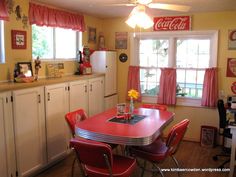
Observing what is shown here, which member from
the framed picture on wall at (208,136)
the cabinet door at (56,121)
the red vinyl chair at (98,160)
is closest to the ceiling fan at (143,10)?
the red vinyl chair at (98,160)

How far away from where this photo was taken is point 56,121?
12.3 ft

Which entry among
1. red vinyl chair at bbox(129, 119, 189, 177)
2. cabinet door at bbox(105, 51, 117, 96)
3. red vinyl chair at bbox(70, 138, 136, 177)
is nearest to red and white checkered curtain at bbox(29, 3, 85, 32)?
cabinet door at bbox(105, 51, 117, 96)

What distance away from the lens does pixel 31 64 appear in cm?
373

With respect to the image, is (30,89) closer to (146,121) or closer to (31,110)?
(31,110)

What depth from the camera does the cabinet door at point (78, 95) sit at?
405cm

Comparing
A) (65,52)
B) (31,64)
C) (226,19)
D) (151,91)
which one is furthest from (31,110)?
(226,19)

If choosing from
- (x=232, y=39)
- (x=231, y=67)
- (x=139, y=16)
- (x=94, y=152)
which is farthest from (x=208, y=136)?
(x=94, y=152)

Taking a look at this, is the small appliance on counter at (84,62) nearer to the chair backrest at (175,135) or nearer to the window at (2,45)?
the window at (2,45)

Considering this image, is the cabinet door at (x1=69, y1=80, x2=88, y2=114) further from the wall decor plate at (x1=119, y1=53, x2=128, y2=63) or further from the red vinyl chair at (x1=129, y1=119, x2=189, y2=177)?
the red vinyl chair at (x1=129, y1=119, x2=189, y2=177)

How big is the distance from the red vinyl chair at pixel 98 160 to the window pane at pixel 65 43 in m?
2.33

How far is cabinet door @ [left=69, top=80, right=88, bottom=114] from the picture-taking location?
4.05 metres

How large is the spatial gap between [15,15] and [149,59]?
105 inches

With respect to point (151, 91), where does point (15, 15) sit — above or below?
→ above

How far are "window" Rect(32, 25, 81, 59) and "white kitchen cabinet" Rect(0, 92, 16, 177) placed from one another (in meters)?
1.14
